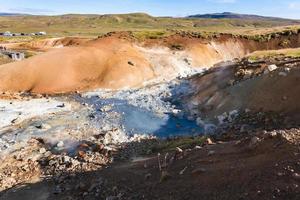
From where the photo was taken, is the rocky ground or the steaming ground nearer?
the rocky ground

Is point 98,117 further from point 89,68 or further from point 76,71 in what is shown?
point 89,68

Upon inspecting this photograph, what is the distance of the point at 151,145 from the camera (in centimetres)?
2688

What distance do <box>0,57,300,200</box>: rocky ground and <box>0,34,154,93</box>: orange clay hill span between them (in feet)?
7.91

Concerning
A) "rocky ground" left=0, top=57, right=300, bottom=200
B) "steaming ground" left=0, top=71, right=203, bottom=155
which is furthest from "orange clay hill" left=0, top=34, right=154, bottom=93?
"steaming ground" left=0, top=71, right=203, bottom=155

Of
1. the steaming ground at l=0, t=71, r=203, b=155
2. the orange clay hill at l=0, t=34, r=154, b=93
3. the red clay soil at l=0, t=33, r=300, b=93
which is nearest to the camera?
the steaming ground at l=0, t=71, r=203, b=155

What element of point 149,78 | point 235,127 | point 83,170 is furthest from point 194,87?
point 83,170

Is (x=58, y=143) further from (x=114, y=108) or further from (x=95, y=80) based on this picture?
(x=95, y=80)

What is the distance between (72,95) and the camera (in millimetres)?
43594

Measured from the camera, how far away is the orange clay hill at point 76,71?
1810 inches

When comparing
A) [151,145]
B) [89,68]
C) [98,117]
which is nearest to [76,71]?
[89,68]

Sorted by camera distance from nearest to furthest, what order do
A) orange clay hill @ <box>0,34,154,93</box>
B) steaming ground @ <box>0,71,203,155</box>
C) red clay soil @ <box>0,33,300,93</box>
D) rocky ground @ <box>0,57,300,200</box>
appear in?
rocky ground @ <box>0,57,300,200</box> → steaming ground @ <box>0,71,203,155</box> → orange clay hill @ <box>0,34,154,93</box> → red clay soil @ <box>0,33,300,93</box>

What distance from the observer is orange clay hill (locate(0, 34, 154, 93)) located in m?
46.0

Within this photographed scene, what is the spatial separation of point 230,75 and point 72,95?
1446cm

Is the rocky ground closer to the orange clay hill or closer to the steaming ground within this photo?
the steaming ground
